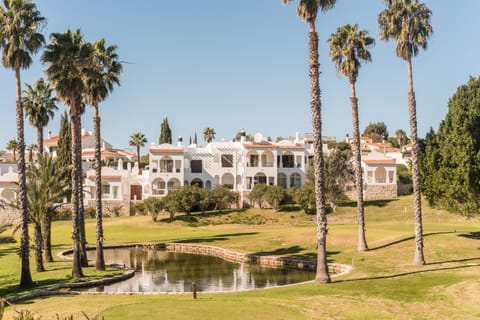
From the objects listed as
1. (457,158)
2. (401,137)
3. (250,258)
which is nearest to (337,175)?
(250,258)

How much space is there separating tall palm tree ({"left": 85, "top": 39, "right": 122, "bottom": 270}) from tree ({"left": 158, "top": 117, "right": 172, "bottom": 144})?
7310 centimetres

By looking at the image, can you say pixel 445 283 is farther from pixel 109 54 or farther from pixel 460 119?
pixel 109 54

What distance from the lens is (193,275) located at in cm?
3422

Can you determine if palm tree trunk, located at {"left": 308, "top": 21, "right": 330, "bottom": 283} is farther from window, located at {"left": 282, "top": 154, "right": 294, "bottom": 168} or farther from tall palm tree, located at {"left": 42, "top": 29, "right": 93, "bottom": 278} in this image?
window, located at {"left": 282, "top": 154, "right": 294, "bottom": 168}

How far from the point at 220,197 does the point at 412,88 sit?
46068mm

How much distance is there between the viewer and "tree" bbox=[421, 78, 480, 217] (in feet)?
115

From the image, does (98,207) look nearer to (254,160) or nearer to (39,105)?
(39,105)

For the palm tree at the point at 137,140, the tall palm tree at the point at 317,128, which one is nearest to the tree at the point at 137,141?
the palm tree at the point at 137,140

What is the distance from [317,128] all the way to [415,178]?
28.7ft

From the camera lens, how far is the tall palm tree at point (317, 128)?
83.8 ft

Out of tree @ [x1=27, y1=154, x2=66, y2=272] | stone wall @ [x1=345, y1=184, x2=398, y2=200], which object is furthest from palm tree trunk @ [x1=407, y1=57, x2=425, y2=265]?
stone wall @ [x1=345, y1=184, x2=398, y2=200]

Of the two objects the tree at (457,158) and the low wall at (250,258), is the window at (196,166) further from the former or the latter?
the tree at (457,158)

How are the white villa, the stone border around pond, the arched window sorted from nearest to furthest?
1. the stone border around pond
2. the white villa
3. the arched window

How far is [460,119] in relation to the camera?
120 ft
